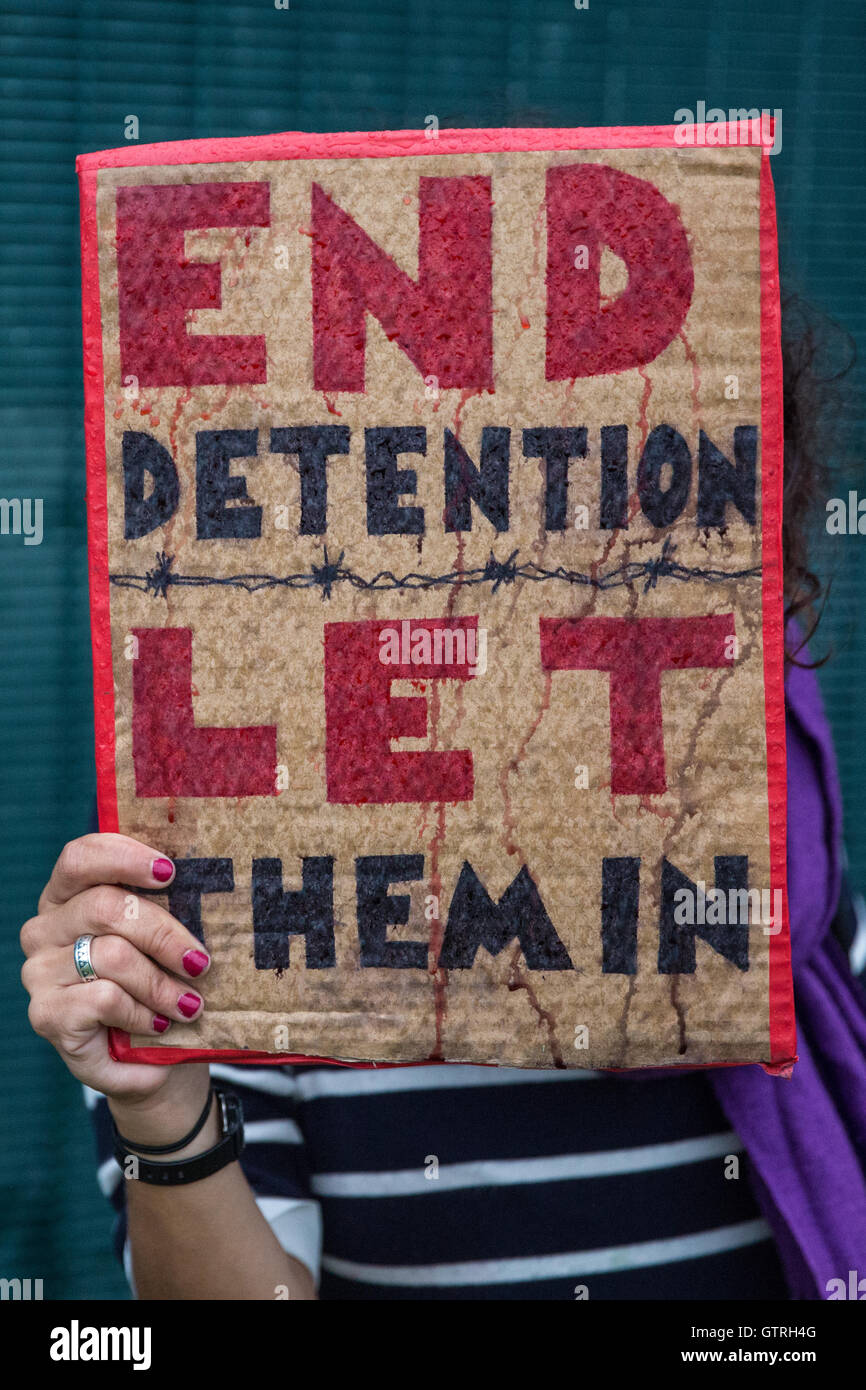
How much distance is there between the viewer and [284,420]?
2.29 feet

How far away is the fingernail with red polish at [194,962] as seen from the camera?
0.70 m

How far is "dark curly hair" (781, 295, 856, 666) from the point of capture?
32.4 inches

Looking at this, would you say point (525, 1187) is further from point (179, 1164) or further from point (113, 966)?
point (113, 966)

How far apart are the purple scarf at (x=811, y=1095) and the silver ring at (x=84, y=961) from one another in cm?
55

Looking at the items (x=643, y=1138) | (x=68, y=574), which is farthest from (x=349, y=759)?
(x=68, y=574)

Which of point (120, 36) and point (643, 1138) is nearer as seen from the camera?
point (643, 1138)

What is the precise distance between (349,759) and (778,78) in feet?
4.03

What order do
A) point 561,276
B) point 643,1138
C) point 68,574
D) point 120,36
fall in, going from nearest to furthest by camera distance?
point 561,276 → point 643,1138 → point 120,36 → point 68,574

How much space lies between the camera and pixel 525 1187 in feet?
2.94

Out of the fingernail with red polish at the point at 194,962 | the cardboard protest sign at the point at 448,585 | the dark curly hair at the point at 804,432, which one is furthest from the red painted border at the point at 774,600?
the fingernail with red polish at the point at 194,962

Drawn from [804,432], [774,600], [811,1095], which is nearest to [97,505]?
[774,600]

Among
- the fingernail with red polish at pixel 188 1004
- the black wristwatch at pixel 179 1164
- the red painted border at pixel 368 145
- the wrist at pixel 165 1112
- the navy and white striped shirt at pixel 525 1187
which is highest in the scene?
the red painted border at pixel 368 145

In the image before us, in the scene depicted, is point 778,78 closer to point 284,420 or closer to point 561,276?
point 561,276

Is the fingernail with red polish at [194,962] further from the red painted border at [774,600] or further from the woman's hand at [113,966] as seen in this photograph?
the red painted border at [774,600]
